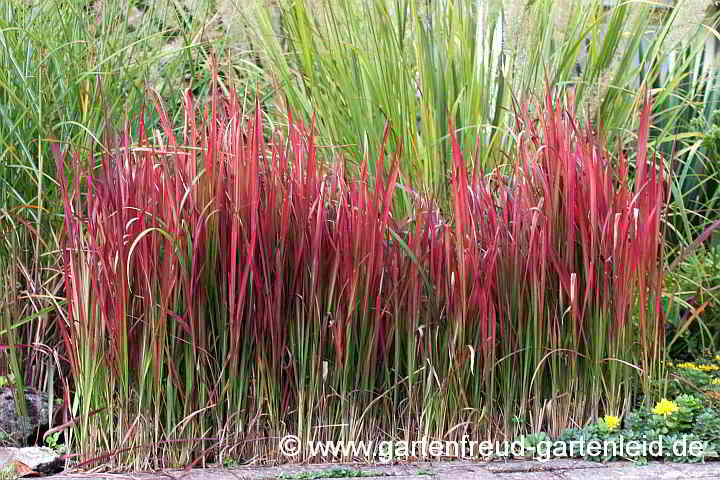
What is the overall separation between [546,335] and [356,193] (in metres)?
0.71

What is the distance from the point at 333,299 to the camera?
7.17 feet

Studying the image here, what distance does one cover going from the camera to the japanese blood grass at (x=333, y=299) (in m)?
2.07

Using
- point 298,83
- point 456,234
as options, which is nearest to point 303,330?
point 456,234

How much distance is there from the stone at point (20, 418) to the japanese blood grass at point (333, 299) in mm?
290

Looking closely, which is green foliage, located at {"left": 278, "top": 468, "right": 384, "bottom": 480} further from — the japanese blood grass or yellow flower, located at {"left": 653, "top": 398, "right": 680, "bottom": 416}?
yellow flower, located at {"left": 653, "top": 398, "right": 680, "bottom": 416}

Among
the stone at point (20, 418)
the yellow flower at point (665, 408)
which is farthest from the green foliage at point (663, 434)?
the stone at point (20, 418)

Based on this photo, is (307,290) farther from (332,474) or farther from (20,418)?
(20,418)

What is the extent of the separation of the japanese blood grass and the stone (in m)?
0.29

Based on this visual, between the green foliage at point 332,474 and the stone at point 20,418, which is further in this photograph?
the stone at point 20,418

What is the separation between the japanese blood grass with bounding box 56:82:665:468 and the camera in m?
2.07

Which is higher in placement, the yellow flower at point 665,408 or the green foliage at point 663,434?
the yellow flower at point 665,408

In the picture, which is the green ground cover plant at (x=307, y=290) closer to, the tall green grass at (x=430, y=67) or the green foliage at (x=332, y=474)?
the green foliage at (x=332, y=474)

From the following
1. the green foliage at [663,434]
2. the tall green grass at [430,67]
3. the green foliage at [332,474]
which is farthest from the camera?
the tall green grass at [430,67]

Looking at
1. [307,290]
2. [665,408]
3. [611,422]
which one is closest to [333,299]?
[307,290]
